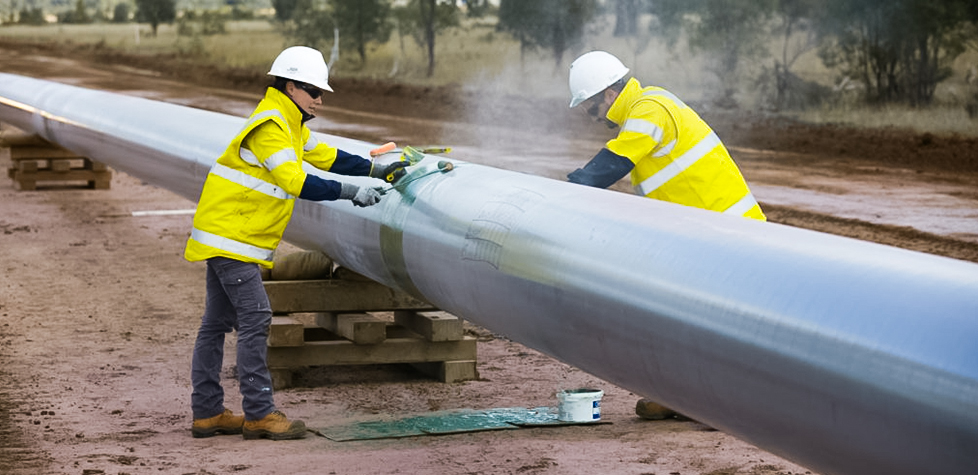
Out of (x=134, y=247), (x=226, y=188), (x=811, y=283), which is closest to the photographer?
(x=811, y=283)

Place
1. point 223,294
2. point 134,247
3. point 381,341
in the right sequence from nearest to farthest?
point 223,294, point 381,341, point 134,247

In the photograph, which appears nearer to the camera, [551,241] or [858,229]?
[551,241]

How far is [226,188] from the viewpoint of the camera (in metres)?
5.59

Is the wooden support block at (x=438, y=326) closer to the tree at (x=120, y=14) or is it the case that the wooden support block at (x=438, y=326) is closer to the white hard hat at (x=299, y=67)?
the white hard hat at (x=299, y=67)

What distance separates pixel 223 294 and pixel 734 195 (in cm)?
239

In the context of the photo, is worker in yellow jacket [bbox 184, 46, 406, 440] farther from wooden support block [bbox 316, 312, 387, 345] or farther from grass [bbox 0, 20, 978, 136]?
grass [bbox 0, 20, 978, 136]

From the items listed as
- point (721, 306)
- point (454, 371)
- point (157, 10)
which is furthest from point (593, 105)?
point (157, 10)

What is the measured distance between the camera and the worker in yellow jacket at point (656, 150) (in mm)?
5648

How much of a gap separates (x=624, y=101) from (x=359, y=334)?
74.2 inches

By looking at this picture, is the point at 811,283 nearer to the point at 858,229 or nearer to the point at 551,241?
the point at 551,241

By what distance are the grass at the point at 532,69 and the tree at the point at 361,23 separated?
407mm

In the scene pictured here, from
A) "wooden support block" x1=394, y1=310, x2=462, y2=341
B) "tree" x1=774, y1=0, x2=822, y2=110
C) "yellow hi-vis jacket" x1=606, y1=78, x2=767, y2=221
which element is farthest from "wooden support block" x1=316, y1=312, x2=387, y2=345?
"tree" x1=774, y1=0, x2=822, y2=110

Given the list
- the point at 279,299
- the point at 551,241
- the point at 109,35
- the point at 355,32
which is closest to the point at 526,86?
the point at 355,32

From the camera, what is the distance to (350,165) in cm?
589
